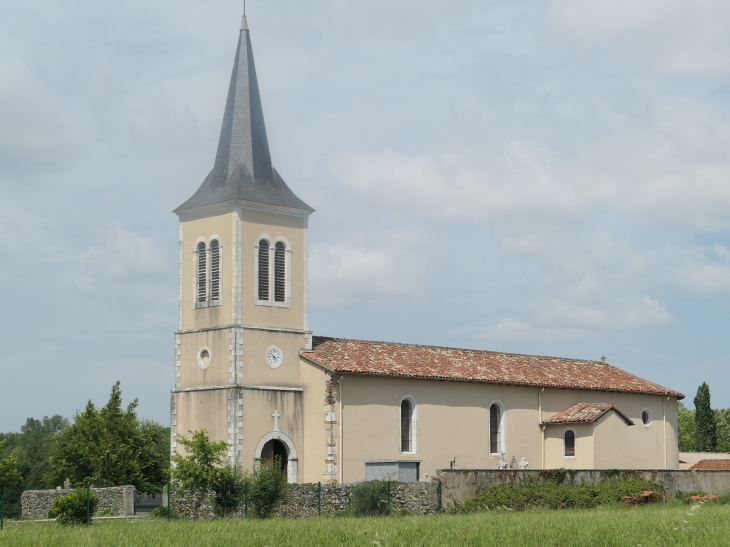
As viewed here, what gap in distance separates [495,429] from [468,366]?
2929mm

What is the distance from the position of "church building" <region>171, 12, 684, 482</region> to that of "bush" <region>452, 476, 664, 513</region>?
6141 mm

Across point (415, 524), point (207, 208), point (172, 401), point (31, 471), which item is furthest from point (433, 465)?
point (31, 471)

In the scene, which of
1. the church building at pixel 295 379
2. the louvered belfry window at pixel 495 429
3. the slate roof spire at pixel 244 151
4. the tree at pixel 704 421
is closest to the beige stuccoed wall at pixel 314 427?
the church building at pixel 295 379

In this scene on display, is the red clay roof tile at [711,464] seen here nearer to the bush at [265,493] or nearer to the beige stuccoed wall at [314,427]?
the beige stuccoed wall at [314,427]

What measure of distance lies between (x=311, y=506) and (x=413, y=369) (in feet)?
31.1

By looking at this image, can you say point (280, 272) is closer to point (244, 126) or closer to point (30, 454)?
point (244, 126)

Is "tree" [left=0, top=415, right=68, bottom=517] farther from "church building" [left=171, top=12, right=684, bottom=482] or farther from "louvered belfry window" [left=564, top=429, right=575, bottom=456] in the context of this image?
"louvered belfry window" [left=564, top=429, right=575, bottom=456]

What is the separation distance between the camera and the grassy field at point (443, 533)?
19.0 metres

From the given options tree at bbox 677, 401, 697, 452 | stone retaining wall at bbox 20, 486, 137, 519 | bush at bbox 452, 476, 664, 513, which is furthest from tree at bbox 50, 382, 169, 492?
tree at bbox 677, 401, 697, 452

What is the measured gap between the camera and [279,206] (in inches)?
1583

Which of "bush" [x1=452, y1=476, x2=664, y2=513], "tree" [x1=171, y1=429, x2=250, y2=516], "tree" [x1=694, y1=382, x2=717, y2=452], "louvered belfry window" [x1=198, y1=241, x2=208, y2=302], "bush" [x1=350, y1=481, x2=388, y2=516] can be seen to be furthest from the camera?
"tree" [x1=694, y1=382, x2=717, y2=452]

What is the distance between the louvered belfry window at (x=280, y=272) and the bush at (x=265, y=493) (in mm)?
8813

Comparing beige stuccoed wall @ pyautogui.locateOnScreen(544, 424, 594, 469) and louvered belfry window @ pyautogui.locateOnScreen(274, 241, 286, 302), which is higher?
louvered belfry window @ pyautogui.locateOnScreen(274, 241, 286, 302)

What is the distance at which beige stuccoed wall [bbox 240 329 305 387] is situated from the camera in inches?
1494
